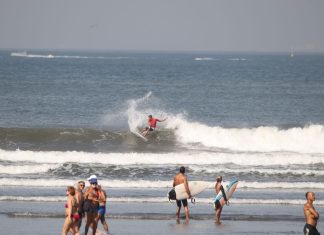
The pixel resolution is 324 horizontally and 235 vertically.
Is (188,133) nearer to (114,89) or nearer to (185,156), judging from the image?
(185,156)

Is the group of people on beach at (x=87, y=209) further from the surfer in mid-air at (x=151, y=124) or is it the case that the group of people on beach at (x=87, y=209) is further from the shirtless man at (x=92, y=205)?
the surfer in mid-air at (x=151, y=124)

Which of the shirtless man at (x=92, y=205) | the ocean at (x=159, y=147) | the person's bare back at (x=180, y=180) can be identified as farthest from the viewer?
the ocean at (x=159, y=147)

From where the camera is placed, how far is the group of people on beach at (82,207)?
50.7ft

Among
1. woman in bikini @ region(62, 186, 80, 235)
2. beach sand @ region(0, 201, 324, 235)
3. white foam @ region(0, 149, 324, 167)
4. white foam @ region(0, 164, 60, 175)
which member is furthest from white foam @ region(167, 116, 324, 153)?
woman in bikini @ region(62, 186, 80, 235)

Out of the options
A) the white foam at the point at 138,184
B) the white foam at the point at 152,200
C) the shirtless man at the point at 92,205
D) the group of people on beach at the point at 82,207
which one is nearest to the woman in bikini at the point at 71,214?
the group of people on beach at the point at 82,207

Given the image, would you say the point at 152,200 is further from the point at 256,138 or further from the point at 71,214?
Answer: the point at 256,138

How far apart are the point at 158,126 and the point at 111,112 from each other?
11.0m

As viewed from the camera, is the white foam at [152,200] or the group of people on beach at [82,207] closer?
the group of people on beach at [82,207]

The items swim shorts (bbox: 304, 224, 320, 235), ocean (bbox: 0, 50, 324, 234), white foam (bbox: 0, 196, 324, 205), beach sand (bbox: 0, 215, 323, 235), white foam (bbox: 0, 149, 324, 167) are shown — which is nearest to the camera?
swim shorts (bbox: 304, 224, 320, 235)

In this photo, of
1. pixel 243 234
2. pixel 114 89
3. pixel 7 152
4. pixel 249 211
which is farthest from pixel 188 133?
pixel 114 89

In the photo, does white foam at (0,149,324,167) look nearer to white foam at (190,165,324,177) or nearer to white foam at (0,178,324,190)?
white foam at (190,165,324,177)

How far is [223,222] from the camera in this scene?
1836cm

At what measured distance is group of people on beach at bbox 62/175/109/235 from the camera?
50.7 feet

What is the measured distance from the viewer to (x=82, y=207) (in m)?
15.9
